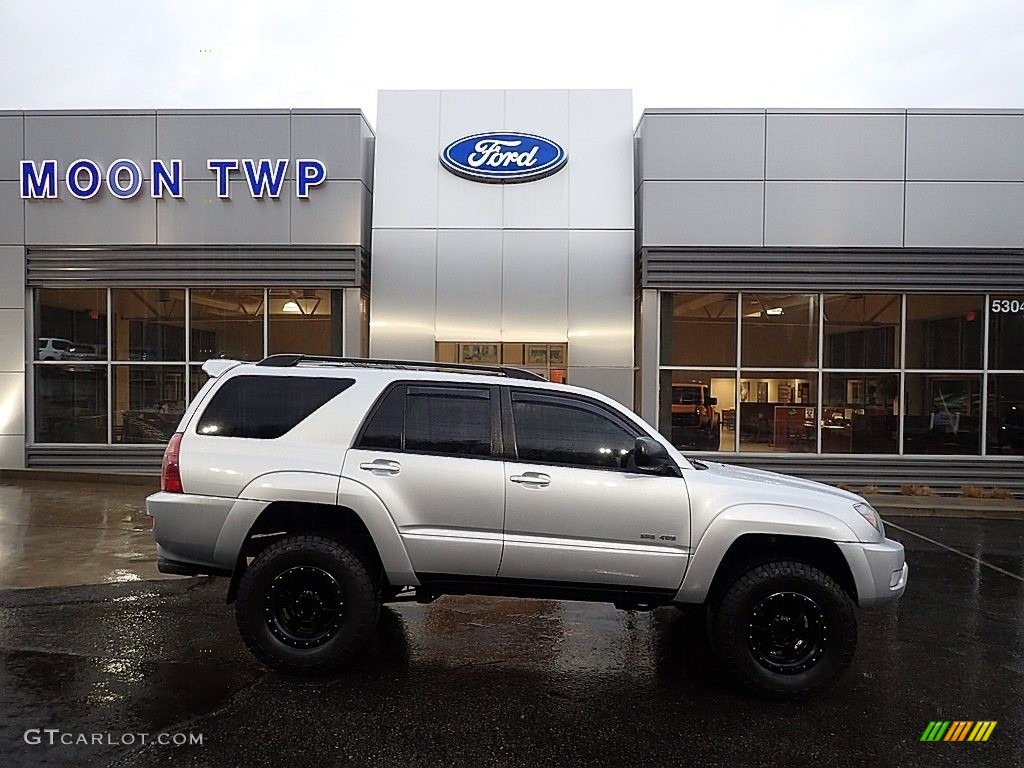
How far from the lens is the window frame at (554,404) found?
4.95 m

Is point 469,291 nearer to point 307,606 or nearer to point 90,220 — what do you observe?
point 90,220

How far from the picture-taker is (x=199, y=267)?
1409 centimetres

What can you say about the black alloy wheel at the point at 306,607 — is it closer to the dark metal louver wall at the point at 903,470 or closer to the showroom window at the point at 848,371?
the showroom window at the point at 848,371

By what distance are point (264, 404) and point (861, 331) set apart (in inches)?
480

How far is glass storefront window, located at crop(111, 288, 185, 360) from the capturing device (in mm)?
14414

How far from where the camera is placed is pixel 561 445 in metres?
4.98

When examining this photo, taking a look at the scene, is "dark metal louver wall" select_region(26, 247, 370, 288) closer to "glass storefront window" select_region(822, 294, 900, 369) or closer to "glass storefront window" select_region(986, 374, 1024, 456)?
"glass storefront window" select_region(822, 294, 900, 369)

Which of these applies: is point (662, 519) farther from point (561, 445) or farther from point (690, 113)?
point (690, 113)

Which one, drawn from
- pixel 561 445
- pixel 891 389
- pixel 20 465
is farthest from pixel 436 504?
pixel 20 465

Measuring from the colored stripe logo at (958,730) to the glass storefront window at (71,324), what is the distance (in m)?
14.8

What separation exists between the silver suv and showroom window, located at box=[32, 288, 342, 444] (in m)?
9.56

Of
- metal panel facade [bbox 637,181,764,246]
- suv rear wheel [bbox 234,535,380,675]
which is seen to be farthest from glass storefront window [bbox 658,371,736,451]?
suv rear wheel [bbox 234,535,380,675]

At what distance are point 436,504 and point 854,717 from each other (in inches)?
110

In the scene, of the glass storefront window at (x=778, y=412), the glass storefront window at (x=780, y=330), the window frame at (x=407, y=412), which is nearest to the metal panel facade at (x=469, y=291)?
the glass storefront window at (x=780, y=330)
